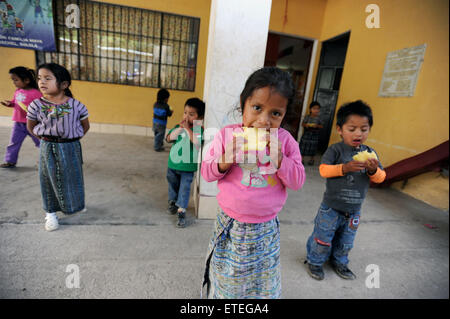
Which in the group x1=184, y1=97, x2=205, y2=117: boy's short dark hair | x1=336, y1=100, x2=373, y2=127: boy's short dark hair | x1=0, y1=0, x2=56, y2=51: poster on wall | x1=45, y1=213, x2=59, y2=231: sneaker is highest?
x1=0, y1=0, x2=56, y2=51: poster on wall

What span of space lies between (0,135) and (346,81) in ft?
20.8

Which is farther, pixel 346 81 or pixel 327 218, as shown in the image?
pixel 346 81

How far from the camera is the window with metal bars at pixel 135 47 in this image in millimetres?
5469

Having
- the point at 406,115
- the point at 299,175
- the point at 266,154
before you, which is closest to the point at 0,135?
the point at 266,154

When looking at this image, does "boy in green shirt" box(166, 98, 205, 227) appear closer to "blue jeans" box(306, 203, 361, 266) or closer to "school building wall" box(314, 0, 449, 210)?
"blue jeans" box(306, 203, 361, 266)

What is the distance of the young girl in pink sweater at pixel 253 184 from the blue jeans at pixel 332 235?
74cm

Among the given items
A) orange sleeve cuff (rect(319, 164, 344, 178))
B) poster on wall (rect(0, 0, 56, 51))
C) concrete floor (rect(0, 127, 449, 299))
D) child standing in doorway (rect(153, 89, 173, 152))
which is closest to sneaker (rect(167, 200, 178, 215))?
concrete floor (rect(0, 127, 449, 299))

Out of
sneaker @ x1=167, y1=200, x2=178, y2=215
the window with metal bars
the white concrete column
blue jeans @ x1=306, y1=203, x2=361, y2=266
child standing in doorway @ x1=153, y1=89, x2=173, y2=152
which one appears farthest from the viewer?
the window with metal bars

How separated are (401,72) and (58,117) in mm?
5180

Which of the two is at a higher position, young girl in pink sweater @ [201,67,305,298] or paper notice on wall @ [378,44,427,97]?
paper notice on wall @ [378,44,427,97]

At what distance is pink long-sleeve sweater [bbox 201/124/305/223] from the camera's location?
1.10m

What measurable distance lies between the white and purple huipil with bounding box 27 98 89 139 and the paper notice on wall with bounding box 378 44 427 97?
14.7 feet

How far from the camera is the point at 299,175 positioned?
106 cm
